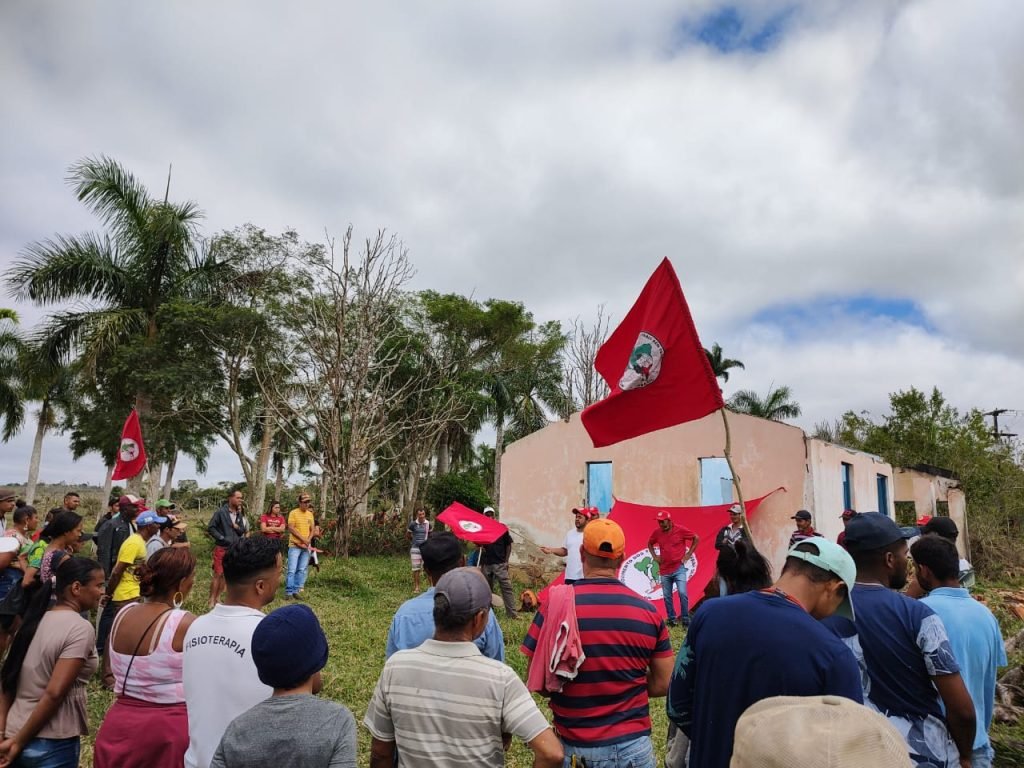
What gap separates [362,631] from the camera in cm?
916

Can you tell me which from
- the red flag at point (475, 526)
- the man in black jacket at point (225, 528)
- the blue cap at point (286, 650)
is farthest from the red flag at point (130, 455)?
the blue cap at point (286, 650)

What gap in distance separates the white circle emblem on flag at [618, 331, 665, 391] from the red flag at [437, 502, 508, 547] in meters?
5.16

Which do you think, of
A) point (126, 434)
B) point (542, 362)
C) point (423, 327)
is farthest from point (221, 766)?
point (542, 362)

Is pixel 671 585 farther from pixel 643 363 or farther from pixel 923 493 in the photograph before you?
pixel 923 493

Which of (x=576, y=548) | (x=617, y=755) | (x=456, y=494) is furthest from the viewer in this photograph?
(x=456, y=494)

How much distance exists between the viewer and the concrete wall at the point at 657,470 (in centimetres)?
1291

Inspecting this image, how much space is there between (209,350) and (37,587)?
19.4 metres

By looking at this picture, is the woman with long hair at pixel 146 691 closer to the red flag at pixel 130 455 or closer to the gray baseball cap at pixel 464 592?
the gray baseball cap at pixel 464 592

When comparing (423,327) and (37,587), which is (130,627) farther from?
(423,327)

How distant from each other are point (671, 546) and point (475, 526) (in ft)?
9.82

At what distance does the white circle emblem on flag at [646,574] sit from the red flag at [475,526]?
2.02 m

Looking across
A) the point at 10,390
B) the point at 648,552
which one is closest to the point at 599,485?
the point at 648,552

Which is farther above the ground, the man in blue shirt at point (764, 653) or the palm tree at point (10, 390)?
the palm tree at point (10, 390)

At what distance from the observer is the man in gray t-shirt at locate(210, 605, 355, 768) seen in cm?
197
